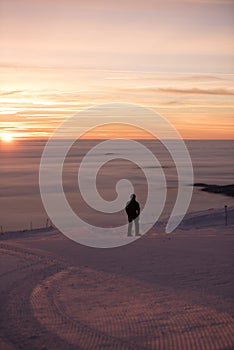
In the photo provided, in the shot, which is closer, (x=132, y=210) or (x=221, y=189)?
(x=132, y=210)

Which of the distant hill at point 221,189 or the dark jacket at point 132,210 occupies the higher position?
the distant hill at point 221,189

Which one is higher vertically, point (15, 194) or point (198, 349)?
point (15, 194)

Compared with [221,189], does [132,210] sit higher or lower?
lower

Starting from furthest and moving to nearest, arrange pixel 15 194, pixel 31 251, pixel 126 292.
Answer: pixel 15 194
pixel 31 251
pixel 126 292

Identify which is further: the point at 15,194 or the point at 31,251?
the point at 15,194

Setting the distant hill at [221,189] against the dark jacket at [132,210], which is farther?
the distant hill at [221,189]

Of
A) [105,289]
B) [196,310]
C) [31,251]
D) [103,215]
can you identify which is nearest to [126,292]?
[105,289]

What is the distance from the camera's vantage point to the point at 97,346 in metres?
10.6

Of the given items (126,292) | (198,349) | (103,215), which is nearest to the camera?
(198,349)

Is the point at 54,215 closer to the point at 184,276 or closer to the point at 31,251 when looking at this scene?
the point at 31,251

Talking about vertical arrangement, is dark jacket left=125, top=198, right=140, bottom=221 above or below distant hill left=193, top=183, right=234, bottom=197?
below

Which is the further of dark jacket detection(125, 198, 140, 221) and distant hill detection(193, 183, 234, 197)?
distant hill detection(193, 183, 234, 197)

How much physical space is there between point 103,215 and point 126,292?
2620cm

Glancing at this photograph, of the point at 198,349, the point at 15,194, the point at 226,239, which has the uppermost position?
the point at 15,194
